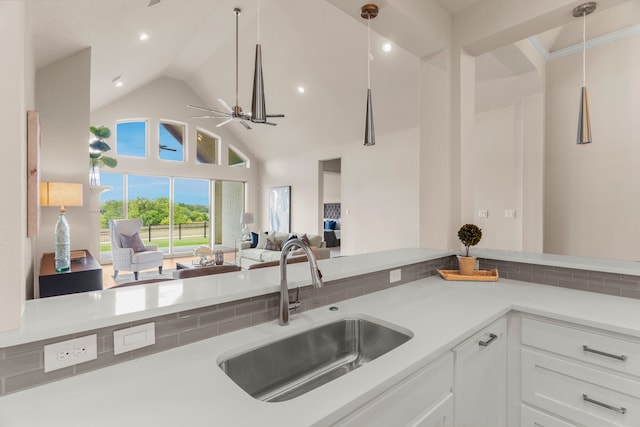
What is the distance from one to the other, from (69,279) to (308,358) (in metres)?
2.59

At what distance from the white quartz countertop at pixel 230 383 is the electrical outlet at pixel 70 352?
0.04 m

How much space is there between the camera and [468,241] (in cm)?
217

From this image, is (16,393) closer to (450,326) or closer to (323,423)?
(323,423)

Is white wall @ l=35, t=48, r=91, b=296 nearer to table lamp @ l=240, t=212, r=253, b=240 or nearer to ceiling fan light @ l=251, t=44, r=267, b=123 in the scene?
ceiling fan light @ l=251, t=44, r=267, b=123

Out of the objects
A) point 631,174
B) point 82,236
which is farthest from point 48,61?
point 631,174

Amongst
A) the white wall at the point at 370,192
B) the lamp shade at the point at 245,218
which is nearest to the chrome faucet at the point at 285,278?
the white wall at the point at 370,192

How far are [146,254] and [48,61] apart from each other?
307 cm

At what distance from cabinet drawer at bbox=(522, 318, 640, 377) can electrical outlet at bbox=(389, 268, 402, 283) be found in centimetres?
65

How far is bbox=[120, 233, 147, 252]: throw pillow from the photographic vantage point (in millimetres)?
5664

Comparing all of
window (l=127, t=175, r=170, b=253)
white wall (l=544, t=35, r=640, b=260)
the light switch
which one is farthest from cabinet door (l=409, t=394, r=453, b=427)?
window (l=127, t=175, r=170, b=253)

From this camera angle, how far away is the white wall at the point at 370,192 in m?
5.66

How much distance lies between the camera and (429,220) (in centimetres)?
246

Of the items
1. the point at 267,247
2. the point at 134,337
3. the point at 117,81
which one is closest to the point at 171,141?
the point at 117,81

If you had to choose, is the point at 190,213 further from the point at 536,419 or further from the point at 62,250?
the point at 536,419
